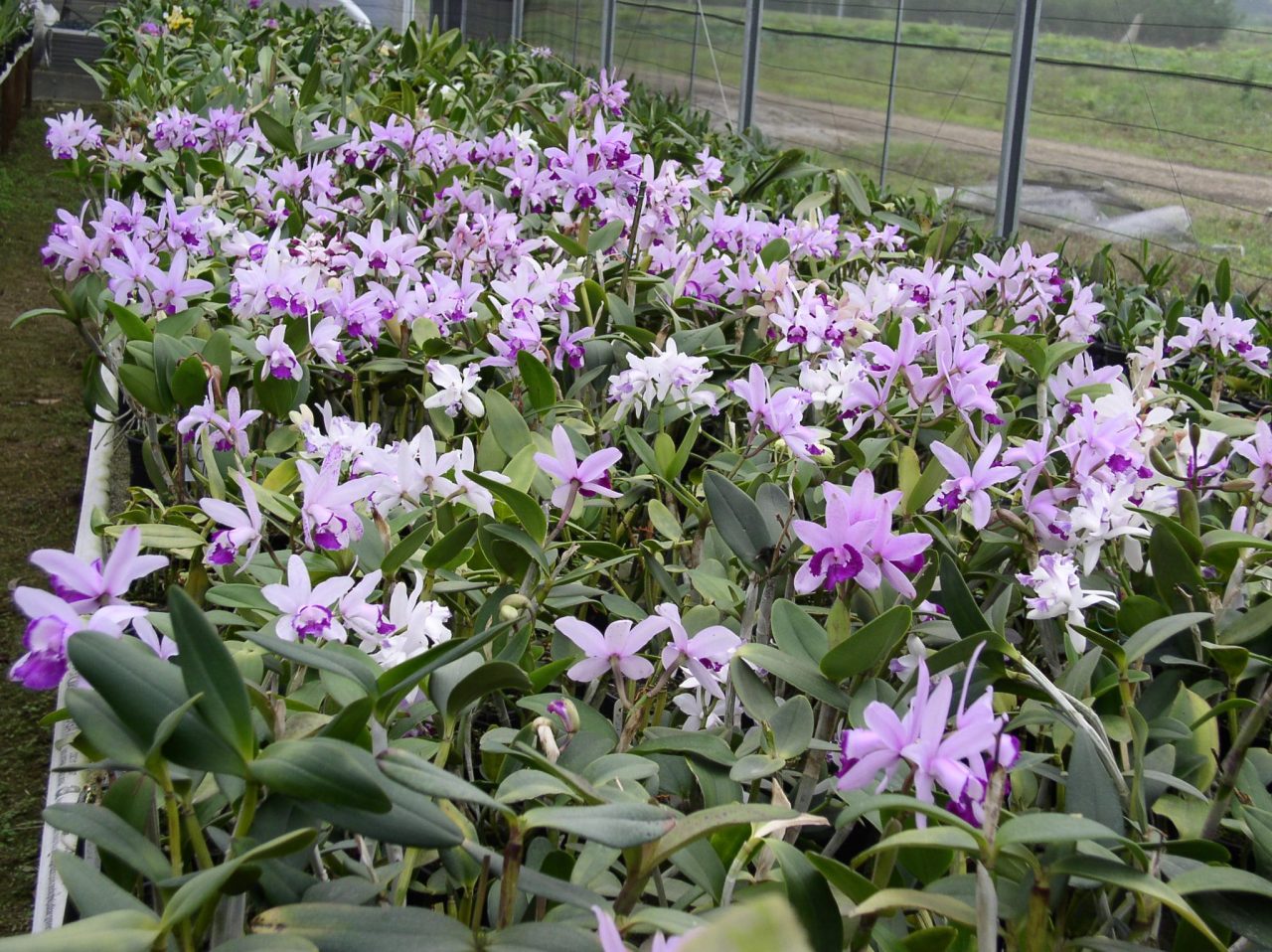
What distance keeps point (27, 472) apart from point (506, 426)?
2715 mm

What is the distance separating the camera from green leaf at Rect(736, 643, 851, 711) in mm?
805

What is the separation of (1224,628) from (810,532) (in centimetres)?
39

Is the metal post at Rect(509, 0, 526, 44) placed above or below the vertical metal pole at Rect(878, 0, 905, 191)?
above

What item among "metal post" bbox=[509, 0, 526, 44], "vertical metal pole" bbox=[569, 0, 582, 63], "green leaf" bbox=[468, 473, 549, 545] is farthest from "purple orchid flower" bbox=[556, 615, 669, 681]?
"metal post" bbox=[509, 0, 526, 44]

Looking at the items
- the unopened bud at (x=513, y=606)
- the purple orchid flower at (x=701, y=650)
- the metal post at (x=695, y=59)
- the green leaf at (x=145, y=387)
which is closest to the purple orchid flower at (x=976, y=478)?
the purple orchid flower at (x=701, y=650)

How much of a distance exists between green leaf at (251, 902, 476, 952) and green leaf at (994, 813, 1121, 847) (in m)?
0.25

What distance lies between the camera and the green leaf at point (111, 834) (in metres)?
0.61

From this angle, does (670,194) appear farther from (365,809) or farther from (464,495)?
(365,809)

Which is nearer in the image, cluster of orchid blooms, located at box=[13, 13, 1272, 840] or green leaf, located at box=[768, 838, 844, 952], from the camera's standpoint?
green leaf, located at box=[768, 838, 844, 952]

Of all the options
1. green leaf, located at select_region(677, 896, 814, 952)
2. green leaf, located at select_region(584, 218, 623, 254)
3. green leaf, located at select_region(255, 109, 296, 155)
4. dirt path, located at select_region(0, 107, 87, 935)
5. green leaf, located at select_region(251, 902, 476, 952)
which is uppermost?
green leaf, located at select_region(255, 109, 296, 155)

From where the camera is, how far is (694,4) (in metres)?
7.17

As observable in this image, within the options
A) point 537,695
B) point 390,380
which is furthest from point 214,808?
point 390,380

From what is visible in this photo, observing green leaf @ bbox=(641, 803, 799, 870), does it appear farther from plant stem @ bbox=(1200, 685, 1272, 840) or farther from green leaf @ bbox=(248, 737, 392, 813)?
plant stem @ bbox=(1200, 685, 1272, 840)

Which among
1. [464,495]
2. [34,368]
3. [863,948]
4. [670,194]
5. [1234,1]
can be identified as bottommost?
[34,368]
